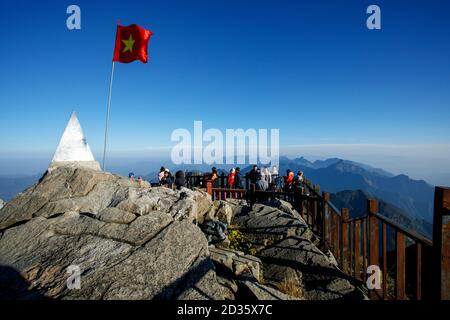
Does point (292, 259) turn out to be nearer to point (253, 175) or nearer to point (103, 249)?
point (103, 249)

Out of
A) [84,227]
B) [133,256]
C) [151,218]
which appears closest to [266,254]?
[151,218]

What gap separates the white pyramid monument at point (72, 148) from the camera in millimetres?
8953

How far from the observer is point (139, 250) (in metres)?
4.88

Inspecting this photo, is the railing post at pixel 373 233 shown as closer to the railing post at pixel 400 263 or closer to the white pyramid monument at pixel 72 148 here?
the railing post at pixel 400 263

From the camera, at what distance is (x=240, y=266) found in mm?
5949

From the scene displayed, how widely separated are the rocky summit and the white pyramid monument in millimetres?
650

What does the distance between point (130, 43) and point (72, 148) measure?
6597 millimetres

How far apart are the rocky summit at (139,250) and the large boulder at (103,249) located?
18 mm

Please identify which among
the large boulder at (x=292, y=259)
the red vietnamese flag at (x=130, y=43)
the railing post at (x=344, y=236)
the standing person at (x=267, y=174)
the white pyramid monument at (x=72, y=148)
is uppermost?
the red vietnamese flag at (x=130, y=43)

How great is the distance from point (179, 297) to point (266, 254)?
13.0 ft

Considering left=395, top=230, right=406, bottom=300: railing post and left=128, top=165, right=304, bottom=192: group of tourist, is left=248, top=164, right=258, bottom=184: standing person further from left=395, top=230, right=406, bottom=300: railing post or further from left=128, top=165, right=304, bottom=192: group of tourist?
left=395, top=230, right=406, bottom=300: railing post

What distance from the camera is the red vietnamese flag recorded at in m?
12.9

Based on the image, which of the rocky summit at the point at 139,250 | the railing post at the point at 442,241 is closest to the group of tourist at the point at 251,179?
the rocky summit at the point at 139,250
